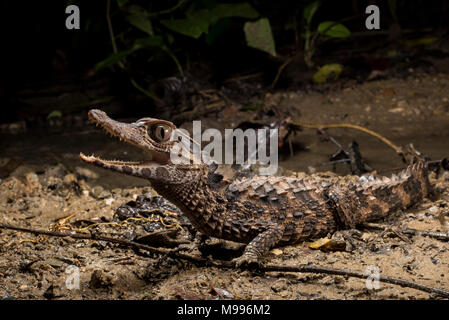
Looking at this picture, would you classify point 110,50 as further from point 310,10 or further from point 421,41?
point 421,41

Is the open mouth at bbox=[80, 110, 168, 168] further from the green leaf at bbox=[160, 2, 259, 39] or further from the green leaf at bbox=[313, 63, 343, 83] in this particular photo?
the green leaf at bbox=[313, 63, 343, 83]

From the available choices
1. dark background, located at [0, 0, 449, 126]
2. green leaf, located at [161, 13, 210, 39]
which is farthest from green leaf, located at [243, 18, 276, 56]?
dark background, located at [0, 0, 449, 126]

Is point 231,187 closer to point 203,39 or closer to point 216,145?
point 216,145

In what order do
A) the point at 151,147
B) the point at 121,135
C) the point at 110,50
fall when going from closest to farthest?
the point at 121,135 < the point at 151,147 < the point at 110,50

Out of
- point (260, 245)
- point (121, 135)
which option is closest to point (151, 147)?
point (121, 135)

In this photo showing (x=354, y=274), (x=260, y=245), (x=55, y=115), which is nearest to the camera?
(x=354, y=274)

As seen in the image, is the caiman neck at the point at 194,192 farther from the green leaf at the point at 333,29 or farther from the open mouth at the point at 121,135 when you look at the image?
the green leaf at the point at 333,29
